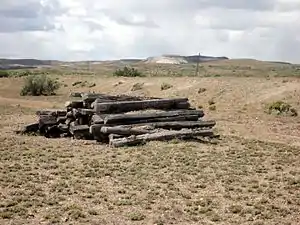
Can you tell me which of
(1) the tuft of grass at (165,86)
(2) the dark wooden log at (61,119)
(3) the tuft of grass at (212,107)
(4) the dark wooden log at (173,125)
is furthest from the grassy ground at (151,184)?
(1) the tuft of grass at (165,86)

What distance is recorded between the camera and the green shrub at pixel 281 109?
27.7m

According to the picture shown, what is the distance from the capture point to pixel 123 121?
1744 cm

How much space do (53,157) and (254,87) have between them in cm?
2347

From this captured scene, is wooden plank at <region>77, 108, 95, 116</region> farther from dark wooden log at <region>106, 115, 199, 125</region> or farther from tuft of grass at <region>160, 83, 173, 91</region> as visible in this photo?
tuft of grass at <region>160, 83, 173, 91</region>

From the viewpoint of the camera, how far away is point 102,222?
8859 millimetres

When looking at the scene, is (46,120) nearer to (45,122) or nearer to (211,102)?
(45,122)

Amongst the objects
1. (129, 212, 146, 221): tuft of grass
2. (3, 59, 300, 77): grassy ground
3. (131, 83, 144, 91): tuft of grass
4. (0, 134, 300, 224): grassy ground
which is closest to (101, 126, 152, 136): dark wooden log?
(0, 134, 300, 224): grassy ground

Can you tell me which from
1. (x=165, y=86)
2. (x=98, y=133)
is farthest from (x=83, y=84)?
(x=98, y=133)

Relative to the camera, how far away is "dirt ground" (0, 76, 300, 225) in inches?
365

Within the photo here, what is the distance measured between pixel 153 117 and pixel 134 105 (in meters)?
0.98

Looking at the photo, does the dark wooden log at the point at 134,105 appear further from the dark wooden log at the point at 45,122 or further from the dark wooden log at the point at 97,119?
the dark wooden log at the point at 45,122

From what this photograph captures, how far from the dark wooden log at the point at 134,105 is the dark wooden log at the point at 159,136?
5.97 ft

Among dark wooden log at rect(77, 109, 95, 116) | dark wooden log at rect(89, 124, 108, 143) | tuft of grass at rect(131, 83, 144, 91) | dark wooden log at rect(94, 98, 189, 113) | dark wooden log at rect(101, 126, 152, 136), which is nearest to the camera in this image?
dark wooden log at rect(101, 126, 152, 136)

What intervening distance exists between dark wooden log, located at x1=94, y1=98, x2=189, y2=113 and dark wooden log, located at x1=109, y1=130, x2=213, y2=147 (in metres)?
1.82
